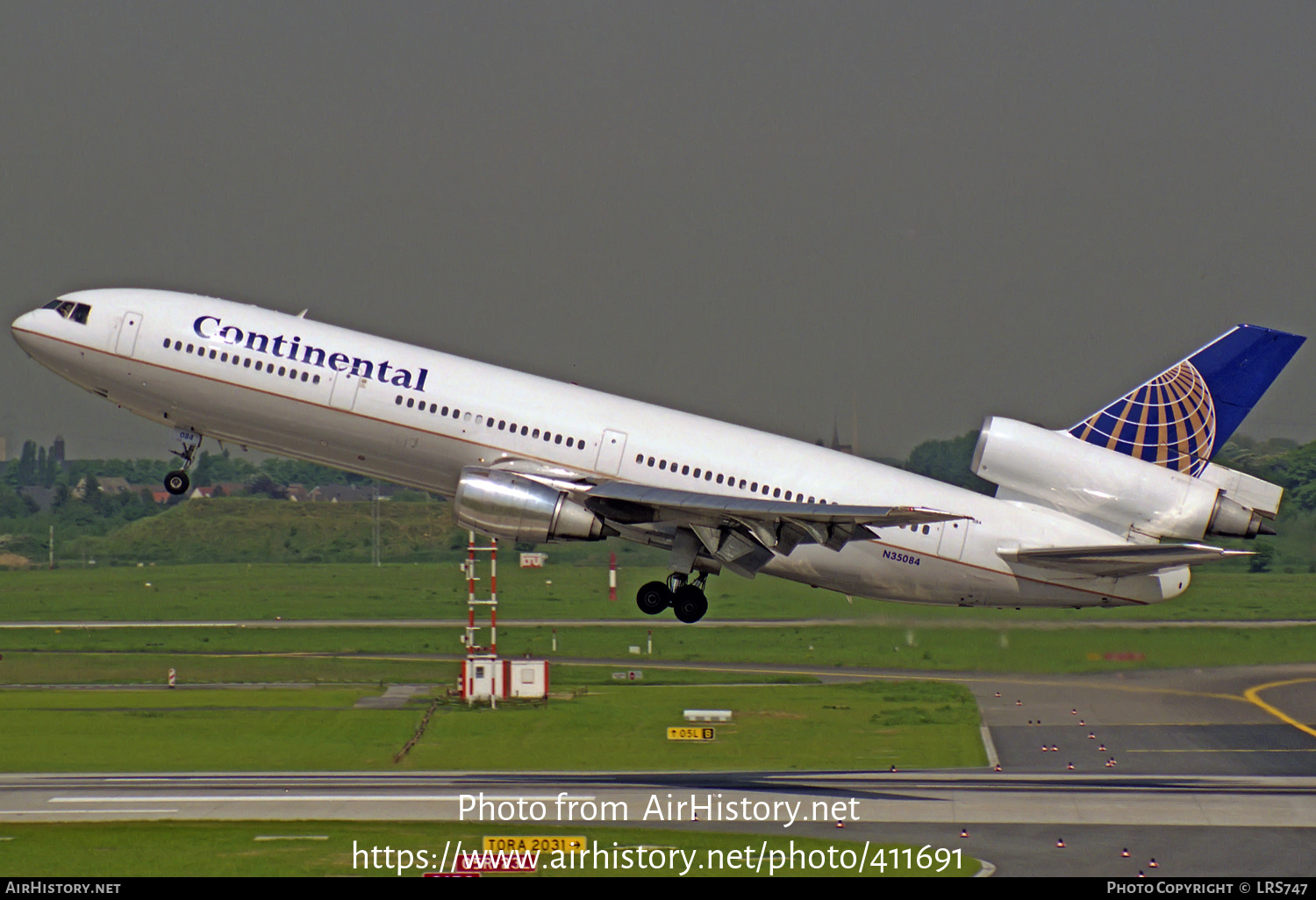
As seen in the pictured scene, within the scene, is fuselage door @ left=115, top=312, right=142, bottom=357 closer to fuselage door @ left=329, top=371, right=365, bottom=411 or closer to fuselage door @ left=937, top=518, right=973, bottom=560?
fuselage door @ left=329, top=371, right=365, bottom=411

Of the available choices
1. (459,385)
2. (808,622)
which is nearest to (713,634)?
(808,622)

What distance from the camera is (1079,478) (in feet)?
164

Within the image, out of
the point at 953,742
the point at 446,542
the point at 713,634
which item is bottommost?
the point at 953,742

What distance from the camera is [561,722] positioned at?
79812 mm

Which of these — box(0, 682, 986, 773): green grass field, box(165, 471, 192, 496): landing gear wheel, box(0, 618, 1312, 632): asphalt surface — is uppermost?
box(0, 618, 1312, 632): asphalt surface

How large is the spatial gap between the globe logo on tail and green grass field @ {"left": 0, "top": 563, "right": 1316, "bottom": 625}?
32.6 metres

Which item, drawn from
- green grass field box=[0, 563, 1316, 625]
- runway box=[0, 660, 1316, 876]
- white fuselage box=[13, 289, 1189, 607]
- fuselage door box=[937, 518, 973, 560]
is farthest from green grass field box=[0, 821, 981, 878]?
green grass field box=[0, 563, 1316, 625]

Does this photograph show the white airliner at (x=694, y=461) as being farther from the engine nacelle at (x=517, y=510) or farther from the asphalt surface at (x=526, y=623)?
the asphalt surface at (x=526, y=623)

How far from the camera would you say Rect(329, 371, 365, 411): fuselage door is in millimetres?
46281

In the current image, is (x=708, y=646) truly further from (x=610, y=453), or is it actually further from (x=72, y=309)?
(x=72, y=309)

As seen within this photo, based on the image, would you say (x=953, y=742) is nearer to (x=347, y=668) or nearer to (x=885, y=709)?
(x=885, y=709)

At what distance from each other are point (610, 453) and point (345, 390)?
320 inches
